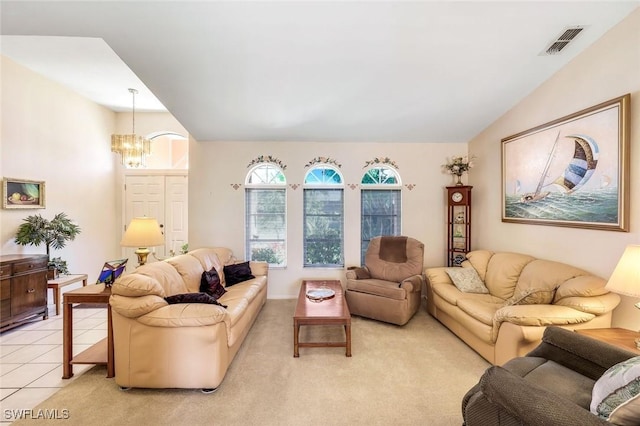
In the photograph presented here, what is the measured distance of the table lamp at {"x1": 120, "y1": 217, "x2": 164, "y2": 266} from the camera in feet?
8.54

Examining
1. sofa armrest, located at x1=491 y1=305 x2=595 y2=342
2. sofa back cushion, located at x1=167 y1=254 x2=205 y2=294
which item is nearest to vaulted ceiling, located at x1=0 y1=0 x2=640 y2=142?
sofa back cushion, located at x1=167 y1=254 x2=205 y2=294

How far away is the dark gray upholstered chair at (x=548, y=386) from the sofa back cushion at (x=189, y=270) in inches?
107

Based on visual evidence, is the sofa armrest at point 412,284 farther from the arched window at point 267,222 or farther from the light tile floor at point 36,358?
the light tile floor at point 36,358

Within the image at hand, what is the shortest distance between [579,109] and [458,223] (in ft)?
6.87

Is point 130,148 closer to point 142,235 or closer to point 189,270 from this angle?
point 142,235

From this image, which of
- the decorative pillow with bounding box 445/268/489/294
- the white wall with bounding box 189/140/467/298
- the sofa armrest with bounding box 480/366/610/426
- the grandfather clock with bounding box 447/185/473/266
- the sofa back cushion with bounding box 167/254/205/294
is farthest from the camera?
the white wall with bounding box 189/140/467/298

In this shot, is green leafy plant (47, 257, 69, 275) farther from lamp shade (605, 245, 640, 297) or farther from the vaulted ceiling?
lamp shade (605, 245, 640, 297)

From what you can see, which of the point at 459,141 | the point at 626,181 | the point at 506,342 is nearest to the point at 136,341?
the point at 506,342

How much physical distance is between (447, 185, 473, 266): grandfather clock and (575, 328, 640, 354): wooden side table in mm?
2109

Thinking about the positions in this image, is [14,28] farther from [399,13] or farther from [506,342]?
[506,342]

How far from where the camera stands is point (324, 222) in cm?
454

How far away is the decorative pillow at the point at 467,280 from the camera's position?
328cm

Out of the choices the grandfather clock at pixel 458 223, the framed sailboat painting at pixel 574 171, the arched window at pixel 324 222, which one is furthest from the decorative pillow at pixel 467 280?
the arched window at pixel 324 222

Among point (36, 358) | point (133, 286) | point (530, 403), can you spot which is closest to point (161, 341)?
point (133, 286)
